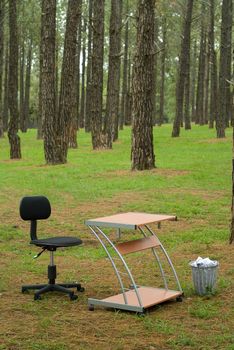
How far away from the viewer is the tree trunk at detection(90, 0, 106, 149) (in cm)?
2834

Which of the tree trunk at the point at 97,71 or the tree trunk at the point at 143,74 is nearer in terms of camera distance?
the tree trunk at the point at 143,74

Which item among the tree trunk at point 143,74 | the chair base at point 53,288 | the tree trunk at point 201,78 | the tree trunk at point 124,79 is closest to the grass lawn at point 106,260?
the chair base at point 53,288

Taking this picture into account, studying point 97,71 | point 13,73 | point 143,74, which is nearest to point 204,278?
point 143,74

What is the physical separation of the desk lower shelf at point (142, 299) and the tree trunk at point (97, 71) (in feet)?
72.2

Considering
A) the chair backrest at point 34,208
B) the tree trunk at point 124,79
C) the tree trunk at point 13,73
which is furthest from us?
the tree trunk at point 124,79

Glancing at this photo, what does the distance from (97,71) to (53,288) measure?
73.0 feet

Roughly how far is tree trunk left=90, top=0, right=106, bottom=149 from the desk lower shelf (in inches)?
866

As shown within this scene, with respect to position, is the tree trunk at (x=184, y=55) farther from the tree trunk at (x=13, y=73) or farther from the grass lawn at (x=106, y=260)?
the grass lawn at (x=106, y=260)

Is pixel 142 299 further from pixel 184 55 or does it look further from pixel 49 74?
pixel 184 55

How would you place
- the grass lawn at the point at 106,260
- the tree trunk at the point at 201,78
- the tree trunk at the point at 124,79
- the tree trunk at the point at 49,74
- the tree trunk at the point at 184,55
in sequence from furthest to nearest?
the tree trunk at the point at 124,79 → the tree trunk at the point at 201,78 → the tree trunk at the point at 184,55 → the tree trunk at the point at 49,74 → the grass lawn at the point at 106,260

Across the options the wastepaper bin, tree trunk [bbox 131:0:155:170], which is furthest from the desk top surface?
tree trunk [bbox 131:0:155:170]

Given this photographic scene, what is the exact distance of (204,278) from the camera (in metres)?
7.17

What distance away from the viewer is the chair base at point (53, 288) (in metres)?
7.16

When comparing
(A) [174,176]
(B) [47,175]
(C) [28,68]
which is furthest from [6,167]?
(C) [28,68]
